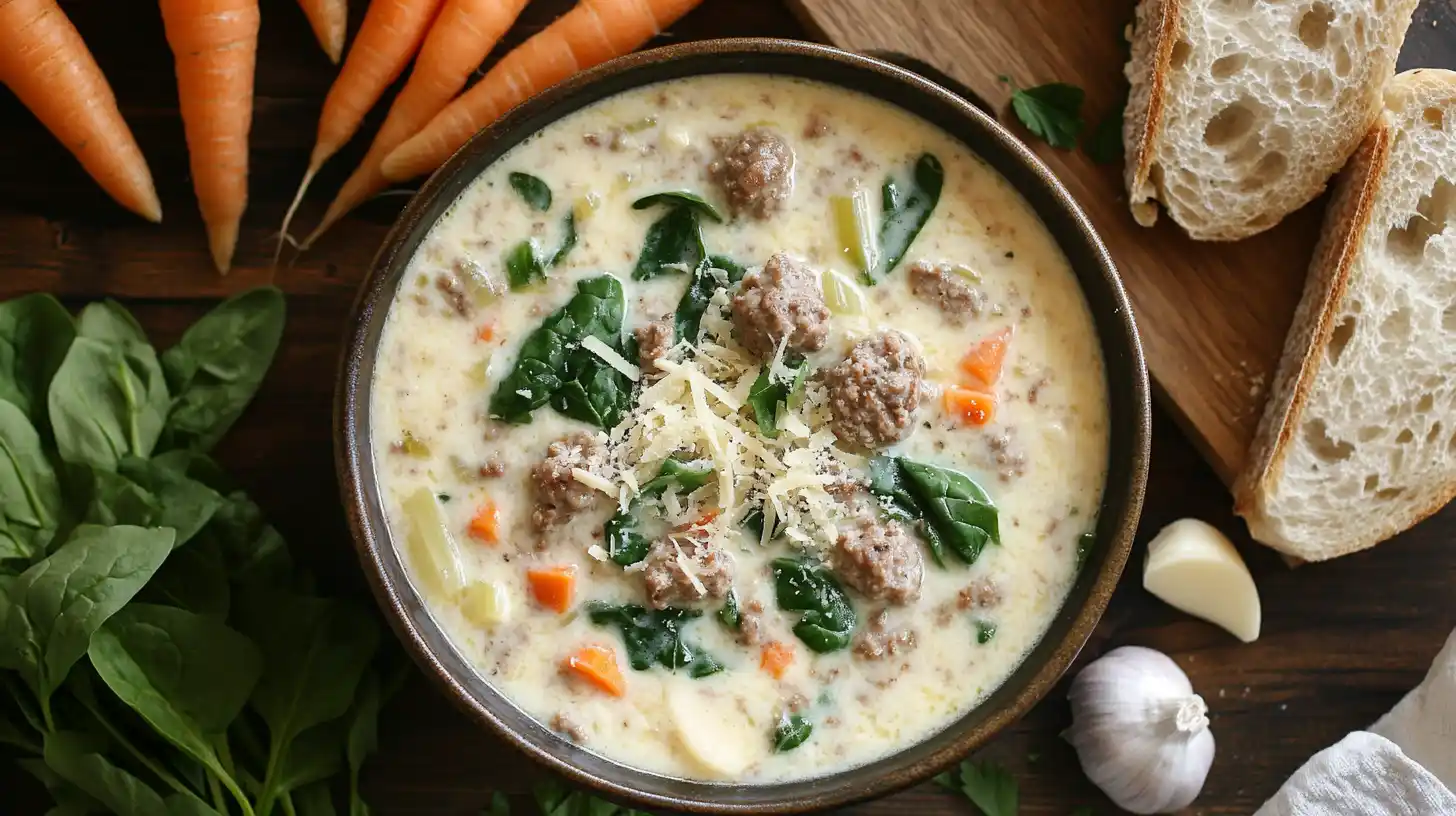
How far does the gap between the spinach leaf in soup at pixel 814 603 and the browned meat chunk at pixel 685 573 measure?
0.39 ft

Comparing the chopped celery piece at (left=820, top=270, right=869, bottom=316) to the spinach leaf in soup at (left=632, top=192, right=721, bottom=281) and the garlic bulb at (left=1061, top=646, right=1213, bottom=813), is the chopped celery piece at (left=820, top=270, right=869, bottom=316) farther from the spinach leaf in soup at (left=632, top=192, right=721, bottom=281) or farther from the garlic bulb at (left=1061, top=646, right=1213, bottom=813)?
the garlic bulb at (left=1061, top=646, right=1213, bottom=813)

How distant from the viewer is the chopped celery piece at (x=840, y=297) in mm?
2783

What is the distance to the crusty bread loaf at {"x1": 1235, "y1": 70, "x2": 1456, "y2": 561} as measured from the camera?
3139mm

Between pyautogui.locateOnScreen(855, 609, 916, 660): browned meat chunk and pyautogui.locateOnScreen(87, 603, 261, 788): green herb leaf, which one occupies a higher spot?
pyautogui.locateOnScreen(855, 609, 916, 660): browned meat chunk

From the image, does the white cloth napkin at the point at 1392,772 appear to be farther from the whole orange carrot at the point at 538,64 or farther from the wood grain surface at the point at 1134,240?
the whole orange carrot at the point at 538,64

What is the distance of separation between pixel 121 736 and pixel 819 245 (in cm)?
184

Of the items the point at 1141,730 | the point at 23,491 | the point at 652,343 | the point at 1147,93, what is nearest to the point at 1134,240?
the point at 1147,93

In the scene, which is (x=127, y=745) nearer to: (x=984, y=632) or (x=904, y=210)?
(x=984, y=632)

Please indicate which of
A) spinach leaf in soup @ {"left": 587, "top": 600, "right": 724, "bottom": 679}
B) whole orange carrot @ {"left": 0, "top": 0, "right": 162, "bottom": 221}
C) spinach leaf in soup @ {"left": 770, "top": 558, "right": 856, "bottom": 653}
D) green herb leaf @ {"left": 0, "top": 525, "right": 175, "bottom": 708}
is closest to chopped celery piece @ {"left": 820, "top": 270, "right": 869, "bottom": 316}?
spinach leaf in soup @ {"left": 770, "top": 558, "right": 856, "bottom": 653}

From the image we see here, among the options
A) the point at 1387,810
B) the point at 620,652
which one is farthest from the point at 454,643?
the point at 1387,810

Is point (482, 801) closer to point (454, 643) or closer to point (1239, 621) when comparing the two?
point (454, 643)

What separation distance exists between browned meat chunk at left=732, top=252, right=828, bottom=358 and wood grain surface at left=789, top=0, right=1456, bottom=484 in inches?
30.1

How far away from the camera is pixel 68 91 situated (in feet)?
10.2

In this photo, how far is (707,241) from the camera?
9.17 ft
